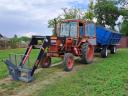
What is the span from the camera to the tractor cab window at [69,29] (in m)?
16.9

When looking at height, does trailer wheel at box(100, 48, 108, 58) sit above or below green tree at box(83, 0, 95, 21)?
below

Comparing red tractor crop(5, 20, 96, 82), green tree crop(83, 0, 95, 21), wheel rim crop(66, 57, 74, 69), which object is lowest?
wheel rim crop(66, 57, 74, 69)

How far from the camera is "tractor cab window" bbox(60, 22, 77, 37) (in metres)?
16.9

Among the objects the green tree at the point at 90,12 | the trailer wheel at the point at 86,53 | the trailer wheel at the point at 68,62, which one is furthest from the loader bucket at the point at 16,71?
the green tree at the point at 90,12

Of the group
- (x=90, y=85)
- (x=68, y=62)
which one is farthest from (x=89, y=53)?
(x=90, y=85)

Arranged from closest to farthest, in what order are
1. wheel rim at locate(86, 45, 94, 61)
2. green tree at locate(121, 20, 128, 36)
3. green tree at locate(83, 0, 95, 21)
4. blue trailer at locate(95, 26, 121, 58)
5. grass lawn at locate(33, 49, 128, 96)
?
grass lawn at locate(33, 49, 128, 96)
wheel rim at locate(86, 45, 94, 61)
blue trailer at locate(95, 26, 121, 58)
green tree at locate(83, 0, 95, 21)
green tree at locate(121, 20, 128, 36)

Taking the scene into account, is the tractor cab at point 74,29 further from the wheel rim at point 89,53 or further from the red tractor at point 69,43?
the wheel rim at point 89,53

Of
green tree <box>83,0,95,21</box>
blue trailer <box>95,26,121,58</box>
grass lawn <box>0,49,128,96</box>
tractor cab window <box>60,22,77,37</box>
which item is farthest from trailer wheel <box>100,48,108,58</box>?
green tree <box>83,0,95,21</box>

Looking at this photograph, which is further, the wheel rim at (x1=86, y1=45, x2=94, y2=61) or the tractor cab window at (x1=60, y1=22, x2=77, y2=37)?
the wheel rim at (x1=86, y1=45, x2=94, y2=61)

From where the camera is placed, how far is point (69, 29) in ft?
56.1

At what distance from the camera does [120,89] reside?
9875mm

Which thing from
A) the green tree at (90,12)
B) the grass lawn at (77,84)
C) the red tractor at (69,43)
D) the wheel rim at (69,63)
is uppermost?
the green tree at (90,12)

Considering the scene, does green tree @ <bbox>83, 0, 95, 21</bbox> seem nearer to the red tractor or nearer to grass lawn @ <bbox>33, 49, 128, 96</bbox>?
the red tractor

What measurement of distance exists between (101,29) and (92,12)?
1163 inches
